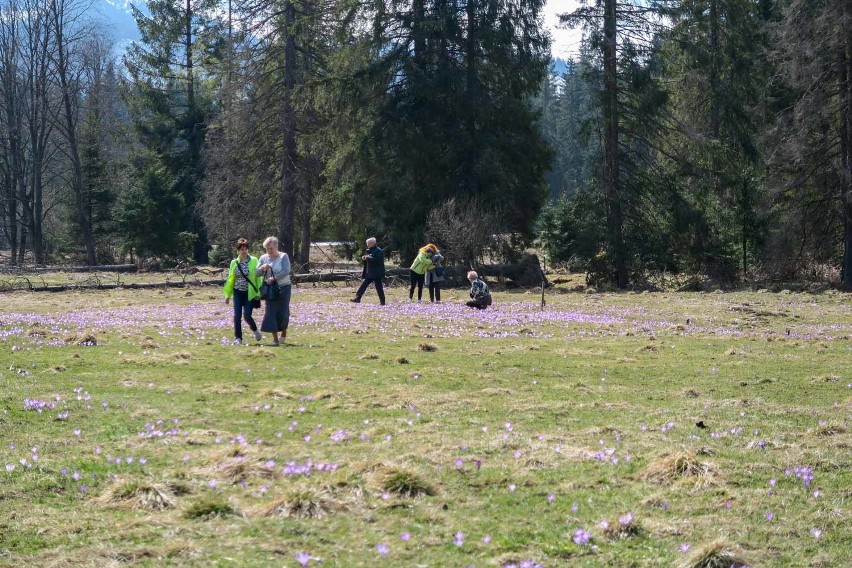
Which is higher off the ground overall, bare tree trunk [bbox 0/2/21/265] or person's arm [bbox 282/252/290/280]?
bare tree trunk [bbox 0/2/21/265]

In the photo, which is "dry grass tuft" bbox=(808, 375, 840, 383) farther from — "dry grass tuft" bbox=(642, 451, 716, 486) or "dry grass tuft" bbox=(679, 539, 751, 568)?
"dry grass tuft" bbox=(679, 539, 751, 568)

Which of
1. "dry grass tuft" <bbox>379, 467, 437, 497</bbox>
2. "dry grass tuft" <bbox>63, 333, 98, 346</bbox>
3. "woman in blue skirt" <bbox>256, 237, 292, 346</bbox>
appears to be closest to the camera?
"dry grass tuft" <bbox>379, 467, 437, 497</bbox>

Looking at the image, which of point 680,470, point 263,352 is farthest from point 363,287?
point 680,470

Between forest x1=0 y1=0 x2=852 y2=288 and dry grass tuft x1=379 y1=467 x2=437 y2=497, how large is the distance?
29.3 meters

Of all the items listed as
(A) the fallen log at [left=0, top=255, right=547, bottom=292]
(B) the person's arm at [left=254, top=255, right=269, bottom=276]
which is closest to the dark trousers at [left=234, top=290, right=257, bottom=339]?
(B) the person's arm at [left=254, top=255, right=269, bottom=276]

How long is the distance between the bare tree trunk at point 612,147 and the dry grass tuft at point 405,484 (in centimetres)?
3006

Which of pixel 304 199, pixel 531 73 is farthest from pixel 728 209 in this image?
pixel 304 199

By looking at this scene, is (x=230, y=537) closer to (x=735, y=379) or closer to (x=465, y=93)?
(x=735, y=379)

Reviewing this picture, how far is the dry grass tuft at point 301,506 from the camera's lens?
18.9 ft

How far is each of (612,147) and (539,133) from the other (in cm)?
563

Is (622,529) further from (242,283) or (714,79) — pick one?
(714,79)

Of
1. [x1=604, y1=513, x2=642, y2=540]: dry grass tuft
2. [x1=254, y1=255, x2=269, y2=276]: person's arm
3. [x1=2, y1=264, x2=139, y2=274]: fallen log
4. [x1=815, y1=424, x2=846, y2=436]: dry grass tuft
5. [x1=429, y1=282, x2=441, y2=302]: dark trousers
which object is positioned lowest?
[x1=604, y1=513, x2=642, y2=540]: dry grass tuft

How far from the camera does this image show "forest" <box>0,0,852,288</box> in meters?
33.8

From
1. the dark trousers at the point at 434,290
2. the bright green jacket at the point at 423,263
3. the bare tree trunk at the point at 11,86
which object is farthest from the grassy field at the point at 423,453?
the bare tree trunk at the point at 11,86
